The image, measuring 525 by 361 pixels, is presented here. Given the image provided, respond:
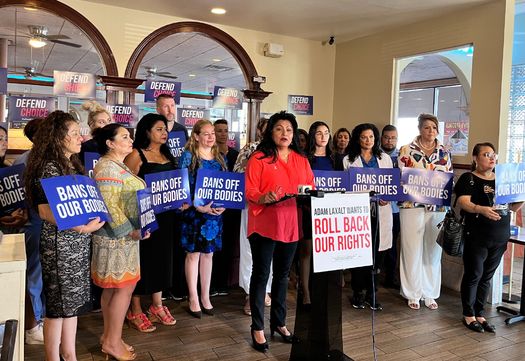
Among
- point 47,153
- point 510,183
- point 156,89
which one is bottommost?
point 510,183

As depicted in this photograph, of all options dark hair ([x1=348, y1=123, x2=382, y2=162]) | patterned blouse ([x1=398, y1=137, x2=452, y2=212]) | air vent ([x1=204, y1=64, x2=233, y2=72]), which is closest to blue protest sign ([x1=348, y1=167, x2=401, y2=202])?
dark hair ([x1=348, y1=123, x2=382, y2=162])

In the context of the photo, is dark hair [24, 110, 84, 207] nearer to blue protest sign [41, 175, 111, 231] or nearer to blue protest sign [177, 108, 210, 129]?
blue protest sign [41, 175, 111, 231]

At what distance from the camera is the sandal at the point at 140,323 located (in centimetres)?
326

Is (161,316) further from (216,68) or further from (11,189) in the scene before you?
(216,68)

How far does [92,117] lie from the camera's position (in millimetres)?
3516

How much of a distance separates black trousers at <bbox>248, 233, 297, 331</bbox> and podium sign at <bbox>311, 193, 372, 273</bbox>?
0.59 m

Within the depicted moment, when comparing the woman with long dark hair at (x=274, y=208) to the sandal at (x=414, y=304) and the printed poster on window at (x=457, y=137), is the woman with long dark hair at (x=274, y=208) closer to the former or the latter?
the sandal at (x=414, y=304)

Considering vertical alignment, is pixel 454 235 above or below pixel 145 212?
Result: below

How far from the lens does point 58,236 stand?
220cm

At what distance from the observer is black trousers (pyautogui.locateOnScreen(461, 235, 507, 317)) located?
338 centimetres

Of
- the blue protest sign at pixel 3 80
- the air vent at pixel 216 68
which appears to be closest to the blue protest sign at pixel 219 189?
the blue protest sign at pixel 3 80

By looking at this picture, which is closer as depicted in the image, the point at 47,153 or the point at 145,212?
the point at 47,153

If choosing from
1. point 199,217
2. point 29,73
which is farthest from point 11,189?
point 29,73

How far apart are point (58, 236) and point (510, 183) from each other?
2991 millimetres
